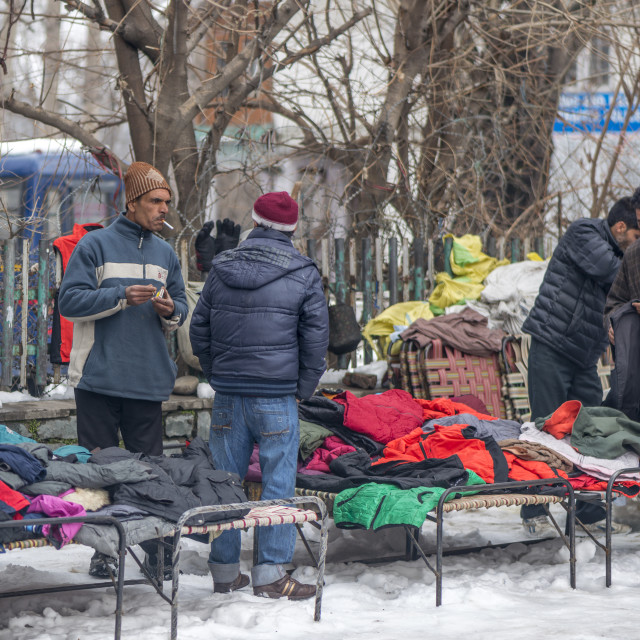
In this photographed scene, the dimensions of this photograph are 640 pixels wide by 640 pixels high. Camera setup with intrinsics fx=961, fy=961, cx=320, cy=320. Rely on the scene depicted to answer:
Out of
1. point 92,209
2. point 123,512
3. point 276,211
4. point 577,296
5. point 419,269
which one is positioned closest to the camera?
point 123,512

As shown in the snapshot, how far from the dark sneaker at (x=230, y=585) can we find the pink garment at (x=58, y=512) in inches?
43.2

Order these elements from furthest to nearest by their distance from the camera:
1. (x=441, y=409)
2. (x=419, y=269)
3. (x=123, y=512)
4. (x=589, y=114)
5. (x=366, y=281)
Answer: (x=589, y=114) → (x=419, y=269) → (x=366, y=281) → (x=441, y=409) → (x=123, y=512)

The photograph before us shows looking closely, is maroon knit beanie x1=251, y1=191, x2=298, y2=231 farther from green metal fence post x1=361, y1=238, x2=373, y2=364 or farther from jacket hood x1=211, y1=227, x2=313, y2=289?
green metal fence post x1=361, y1=238, x2=373, y2=364

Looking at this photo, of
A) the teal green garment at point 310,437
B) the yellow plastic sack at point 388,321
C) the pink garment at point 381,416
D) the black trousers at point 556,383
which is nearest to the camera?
the teal green garment at point 310,437

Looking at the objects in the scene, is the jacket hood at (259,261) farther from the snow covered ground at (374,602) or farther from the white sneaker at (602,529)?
the white sneaker at (602,529)

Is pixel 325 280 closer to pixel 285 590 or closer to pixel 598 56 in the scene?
pixel 598 56

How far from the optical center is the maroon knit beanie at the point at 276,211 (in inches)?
Result: 196

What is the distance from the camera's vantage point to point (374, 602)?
4.72 m

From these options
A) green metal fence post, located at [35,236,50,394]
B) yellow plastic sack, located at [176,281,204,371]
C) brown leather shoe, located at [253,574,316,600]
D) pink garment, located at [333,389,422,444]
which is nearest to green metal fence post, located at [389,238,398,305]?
yellow plastic sack, located at [176,281,204,371]

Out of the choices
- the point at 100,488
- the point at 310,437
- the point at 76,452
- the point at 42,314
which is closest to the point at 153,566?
the point at 76,452

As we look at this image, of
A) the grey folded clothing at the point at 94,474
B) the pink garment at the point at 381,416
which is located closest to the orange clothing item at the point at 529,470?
the pink garment at the point at 381,416

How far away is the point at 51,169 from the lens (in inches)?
416

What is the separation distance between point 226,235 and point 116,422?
304 centimetres

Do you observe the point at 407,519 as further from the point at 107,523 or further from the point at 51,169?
the point at 51,169
